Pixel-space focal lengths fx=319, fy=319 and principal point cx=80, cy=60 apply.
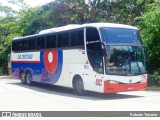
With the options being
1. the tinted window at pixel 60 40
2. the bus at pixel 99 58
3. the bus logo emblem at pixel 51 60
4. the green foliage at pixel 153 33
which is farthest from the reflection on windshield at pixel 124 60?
the green foliage at pixel 153 33

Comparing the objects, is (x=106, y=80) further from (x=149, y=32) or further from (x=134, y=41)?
(x=149, y=32)

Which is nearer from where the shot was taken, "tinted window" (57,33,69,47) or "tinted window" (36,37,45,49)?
"tinted window" (57,33,69,47)

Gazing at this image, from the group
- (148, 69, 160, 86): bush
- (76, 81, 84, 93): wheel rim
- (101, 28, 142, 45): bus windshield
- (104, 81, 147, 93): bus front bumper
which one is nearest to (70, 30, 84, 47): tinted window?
(101, 28, 142, 45): bus windshield

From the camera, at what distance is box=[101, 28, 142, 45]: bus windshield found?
47.5ft

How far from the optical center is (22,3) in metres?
39.8

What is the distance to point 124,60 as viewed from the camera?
569 inches

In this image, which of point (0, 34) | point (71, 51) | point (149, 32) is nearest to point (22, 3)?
point (0, 34)

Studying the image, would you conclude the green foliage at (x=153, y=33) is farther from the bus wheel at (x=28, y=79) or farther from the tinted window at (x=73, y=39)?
the bus wheel at (x=28, y=79)

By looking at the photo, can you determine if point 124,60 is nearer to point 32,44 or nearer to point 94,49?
point 94,49

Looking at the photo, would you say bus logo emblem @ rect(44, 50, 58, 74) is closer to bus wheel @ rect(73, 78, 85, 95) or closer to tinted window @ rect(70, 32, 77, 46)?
tinted window @ rect(70, 32, 77, 46)

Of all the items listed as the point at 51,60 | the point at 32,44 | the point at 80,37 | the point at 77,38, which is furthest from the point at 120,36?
the point at 32,44

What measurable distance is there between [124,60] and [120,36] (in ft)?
3.95

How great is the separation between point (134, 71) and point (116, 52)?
126 centimetres

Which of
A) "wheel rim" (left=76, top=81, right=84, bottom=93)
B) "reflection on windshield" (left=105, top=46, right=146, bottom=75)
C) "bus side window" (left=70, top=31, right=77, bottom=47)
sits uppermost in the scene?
"bus side window" (left=70, top=31, right=77, bottom=47)
